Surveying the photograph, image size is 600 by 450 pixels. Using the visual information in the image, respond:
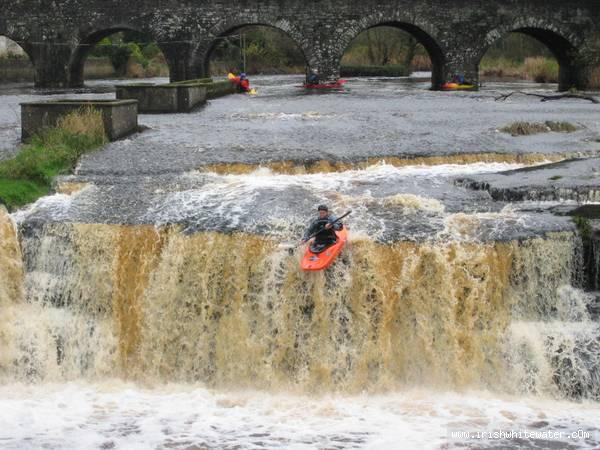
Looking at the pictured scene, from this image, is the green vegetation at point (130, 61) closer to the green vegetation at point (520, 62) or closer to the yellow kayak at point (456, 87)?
the green vegetation at point (520, 62)

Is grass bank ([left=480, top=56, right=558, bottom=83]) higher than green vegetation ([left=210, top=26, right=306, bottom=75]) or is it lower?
lower

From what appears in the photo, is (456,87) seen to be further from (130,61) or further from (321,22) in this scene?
(130,61)

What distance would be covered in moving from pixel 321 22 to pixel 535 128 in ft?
61.2

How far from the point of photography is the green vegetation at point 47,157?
39.3 feet

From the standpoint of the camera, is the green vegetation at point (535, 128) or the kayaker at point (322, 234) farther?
the green vegetation at point (535, 128)

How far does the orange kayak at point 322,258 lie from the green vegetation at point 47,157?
420cm

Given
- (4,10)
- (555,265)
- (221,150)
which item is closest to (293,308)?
(555,265)

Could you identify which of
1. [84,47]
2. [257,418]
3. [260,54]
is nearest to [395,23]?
[84,47]

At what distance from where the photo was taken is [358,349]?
939cm

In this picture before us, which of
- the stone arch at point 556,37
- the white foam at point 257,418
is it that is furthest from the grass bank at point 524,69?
the white foam at point 257,418

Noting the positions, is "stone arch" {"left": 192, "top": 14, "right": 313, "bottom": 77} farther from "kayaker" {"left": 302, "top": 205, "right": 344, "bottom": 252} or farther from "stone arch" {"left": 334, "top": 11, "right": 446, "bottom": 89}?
"kayaker" {"left": 302, "top": 205, "right": 344, "bottom": 252}

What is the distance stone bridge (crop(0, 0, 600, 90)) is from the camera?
35.1 metres

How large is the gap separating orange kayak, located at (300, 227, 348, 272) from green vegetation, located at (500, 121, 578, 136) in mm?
9223

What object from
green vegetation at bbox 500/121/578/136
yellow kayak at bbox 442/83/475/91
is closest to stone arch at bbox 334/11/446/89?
yellow kayak at bbox 442/83/475/91
